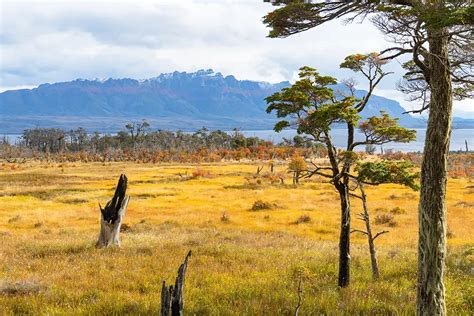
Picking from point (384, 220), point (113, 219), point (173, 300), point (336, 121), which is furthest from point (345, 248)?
point (384, 220)

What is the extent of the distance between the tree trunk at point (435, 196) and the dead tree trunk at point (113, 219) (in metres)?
12.8

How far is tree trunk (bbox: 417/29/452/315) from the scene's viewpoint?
745 cm

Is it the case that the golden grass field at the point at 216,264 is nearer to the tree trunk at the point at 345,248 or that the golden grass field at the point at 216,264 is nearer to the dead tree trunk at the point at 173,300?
the tree trunk at the point at 345,248

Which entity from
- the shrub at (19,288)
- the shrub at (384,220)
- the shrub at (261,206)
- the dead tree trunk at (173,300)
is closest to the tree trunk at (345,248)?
the dead tree trunk at (173,300)

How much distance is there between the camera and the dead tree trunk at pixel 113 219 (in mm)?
17500

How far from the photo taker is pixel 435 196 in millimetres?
7438

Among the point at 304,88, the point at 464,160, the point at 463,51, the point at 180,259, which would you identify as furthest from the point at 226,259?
the point at 464,160

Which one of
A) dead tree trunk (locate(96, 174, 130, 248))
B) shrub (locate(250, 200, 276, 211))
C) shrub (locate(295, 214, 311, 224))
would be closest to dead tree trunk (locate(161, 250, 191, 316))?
dead tree trunk (locate(96, 174, 130, 248))

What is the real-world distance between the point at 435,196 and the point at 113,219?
13.9 meters

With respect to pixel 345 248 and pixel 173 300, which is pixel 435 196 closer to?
pixel 345 248

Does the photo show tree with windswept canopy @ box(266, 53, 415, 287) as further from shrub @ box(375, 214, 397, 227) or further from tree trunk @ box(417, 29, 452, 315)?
shrub @ box(375, 214, 397, 227)

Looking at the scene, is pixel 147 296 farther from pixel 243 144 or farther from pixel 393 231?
pixel 243 144

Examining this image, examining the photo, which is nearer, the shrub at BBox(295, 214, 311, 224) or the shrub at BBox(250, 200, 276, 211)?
the shrub at BBox(295, 214, 311, 224)

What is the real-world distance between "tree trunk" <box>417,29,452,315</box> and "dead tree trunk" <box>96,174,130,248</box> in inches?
504
